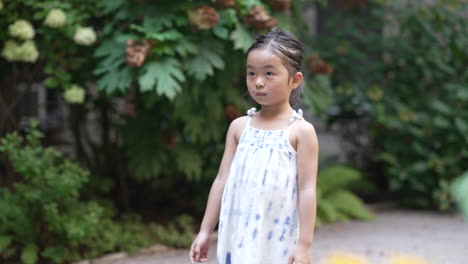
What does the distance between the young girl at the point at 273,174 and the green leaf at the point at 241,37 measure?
224 centimetres

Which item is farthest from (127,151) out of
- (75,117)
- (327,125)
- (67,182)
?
(327,125)

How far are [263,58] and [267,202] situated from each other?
56 cm

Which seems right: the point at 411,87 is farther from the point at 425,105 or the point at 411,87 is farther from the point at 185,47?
the point at 185,47

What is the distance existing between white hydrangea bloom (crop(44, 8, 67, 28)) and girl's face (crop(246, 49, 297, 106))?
2.74m

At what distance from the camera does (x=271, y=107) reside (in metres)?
2.50

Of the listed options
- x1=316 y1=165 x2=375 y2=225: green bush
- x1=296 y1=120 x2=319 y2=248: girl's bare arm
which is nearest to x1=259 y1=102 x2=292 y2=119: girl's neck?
x1=296 y1=120 x2=319 y2=248: girl's bare arm

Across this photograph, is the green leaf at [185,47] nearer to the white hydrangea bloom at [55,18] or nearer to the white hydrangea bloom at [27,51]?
the white hydrangea bloom at [55,18]

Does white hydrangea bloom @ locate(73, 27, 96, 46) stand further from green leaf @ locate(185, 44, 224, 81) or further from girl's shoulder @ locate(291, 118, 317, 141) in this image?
girl's shoulder @ locate(291, 118, 317, 141)

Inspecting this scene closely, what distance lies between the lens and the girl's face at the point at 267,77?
239 centimetres

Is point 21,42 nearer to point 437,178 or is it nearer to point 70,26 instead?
point 70,26

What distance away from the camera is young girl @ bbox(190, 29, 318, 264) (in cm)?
239

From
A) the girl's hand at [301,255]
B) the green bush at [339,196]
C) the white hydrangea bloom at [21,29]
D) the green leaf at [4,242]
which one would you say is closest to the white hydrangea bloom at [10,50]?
the white hydrangea bloom at [21,29]

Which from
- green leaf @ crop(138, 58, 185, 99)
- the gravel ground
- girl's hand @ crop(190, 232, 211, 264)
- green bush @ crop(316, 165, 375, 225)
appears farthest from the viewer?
green bush @ crop(316, 165, 375, 225)

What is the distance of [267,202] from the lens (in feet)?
7.91
